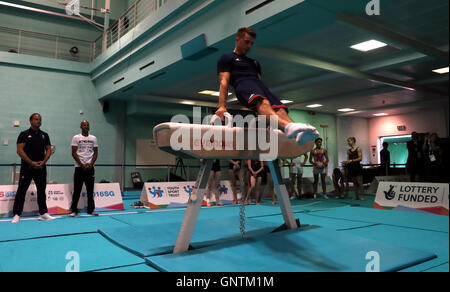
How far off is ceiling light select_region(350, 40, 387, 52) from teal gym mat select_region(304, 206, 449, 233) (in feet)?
13.6

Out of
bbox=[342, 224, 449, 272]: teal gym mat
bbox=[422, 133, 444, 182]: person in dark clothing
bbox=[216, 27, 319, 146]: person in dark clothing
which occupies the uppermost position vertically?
bbox=[216, 27, 319, 146]: person in dark clothing

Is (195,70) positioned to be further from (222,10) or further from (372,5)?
(372,5)

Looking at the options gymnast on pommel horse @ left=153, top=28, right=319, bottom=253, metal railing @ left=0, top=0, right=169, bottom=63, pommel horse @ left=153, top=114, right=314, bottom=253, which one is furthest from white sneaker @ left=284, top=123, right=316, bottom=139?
metal railing @ left=0, top=0, right=169, bottom=63

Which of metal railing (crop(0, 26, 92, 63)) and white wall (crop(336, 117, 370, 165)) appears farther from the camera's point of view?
white wall (crop(336, 117, 370, 165))

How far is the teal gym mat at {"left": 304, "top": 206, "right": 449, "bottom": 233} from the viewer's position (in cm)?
408

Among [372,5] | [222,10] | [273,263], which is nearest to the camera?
[273,263]

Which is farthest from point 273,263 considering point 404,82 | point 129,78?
point 404,82

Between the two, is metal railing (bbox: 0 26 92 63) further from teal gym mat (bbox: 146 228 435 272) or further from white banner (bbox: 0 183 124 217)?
teal gym mat (bbox: 146 228 435 272)

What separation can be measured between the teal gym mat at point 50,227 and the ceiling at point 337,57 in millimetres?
4110

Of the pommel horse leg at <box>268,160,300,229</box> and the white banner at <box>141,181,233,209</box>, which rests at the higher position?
Result: the pommel horse leg at <box>268,160,300,229</box>

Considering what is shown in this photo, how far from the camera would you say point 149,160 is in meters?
13.5

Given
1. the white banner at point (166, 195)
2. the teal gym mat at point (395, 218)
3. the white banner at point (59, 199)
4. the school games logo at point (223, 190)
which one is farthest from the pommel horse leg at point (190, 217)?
the school games logo at point (223, 190)

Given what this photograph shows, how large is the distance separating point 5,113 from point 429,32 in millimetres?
12837

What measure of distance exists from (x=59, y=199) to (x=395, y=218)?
6372 millimetres
